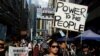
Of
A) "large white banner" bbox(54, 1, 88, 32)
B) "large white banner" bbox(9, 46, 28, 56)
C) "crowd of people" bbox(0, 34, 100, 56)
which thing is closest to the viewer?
"crowd of people" bbox(0, 34, 100, 56)

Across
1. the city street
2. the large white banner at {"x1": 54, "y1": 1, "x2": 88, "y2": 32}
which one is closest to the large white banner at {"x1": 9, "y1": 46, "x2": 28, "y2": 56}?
the city street

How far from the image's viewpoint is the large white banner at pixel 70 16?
34.6 ft

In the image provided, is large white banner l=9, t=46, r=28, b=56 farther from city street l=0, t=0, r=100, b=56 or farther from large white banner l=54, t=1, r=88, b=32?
large white banner l=54, t=1, r=88, b=32

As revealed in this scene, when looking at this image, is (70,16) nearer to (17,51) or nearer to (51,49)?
(17,51)

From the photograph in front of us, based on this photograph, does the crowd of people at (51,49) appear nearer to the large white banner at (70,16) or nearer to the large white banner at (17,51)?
the large white banner at (17,51)

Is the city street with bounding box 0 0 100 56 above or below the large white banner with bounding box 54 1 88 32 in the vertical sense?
below

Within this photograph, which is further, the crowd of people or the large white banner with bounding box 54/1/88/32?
the large white banner with bounding box 54/1/88/32

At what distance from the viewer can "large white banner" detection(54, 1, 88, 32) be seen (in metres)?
10.5

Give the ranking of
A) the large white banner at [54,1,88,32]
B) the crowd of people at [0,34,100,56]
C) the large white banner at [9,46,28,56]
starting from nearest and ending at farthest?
the crowd of people at [0,34,100,56]
the large white banner at [9,46,28,56]
the large white banner at [54,1,88,32]

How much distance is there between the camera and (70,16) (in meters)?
10.7

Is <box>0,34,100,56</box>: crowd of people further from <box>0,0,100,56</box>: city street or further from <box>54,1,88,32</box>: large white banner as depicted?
<box>54,1,88,32</box>: large white banner

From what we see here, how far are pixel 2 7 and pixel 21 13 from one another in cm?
300

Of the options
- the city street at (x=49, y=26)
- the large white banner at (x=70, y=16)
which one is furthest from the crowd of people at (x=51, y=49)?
the large white banner at (x=70, y=16)

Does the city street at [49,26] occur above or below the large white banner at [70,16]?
below
